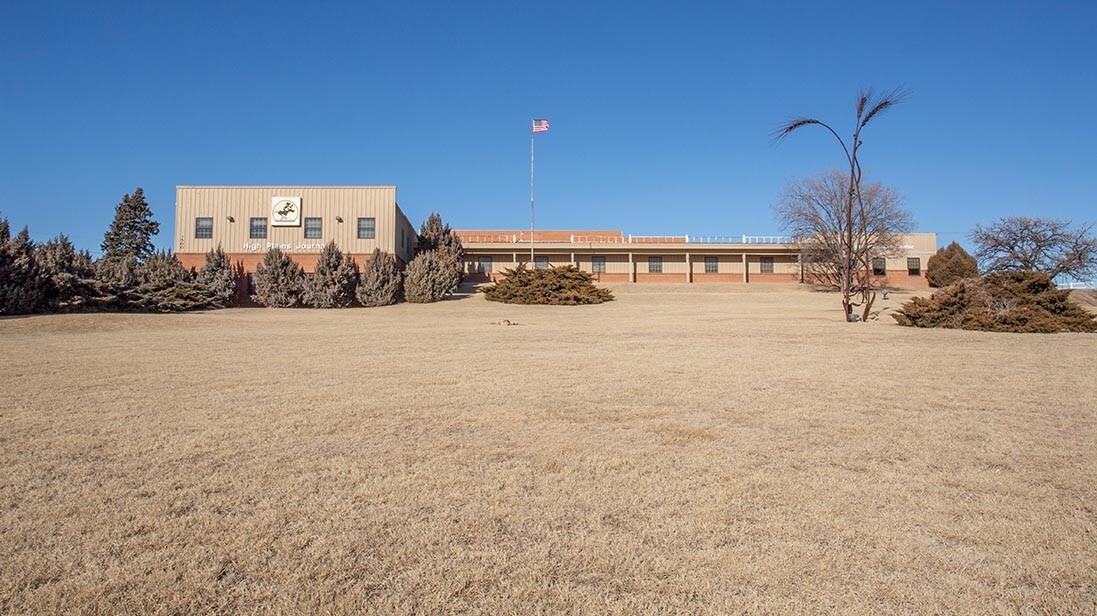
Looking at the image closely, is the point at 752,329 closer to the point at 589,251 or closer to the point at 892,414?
the point at 892,414

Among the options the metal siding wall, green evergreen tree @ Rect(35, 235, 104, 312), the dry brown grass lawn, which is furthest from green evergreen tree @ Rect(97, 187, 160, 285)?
the dry brown grass lawn

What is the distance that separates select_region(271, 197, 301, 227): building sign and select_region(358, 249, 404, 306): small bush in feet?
25.0

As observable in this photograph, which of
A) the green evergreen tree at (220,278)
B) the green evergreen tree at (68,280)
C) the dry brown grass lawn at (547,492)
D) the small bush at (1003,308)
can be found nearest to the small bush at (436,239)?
the green evergreen tree at (220,278)

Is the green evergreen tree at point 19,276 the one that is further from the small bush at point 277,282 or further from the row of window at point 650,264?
the row of window at point 650,264

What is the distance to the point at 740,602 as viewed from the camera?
2.81m

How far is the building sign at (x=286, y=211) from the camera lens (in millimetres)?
39594

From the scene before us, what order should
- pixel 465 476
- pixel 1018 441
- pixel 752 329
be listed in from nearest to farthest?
pixel 465 476 → pixel 1018 441 → pixel 752 329

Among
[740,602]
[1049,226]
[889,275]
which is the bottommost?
[740,602]

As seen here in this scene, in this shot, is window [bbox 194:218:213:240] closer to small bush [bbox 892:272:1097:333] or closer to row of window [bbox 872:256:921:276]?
small bush [bbox 892:272:1097:333]

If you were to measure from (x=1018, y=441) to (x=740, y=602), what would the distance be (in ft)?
13.9

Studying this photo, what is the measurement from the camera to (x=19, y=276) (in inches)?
885

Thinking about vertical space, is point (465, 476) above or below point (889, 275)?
below

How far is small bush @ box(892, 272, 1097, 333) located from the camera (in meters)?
16.8

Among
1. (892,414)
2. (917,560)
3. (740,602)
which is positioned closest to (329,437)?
(740,602)
